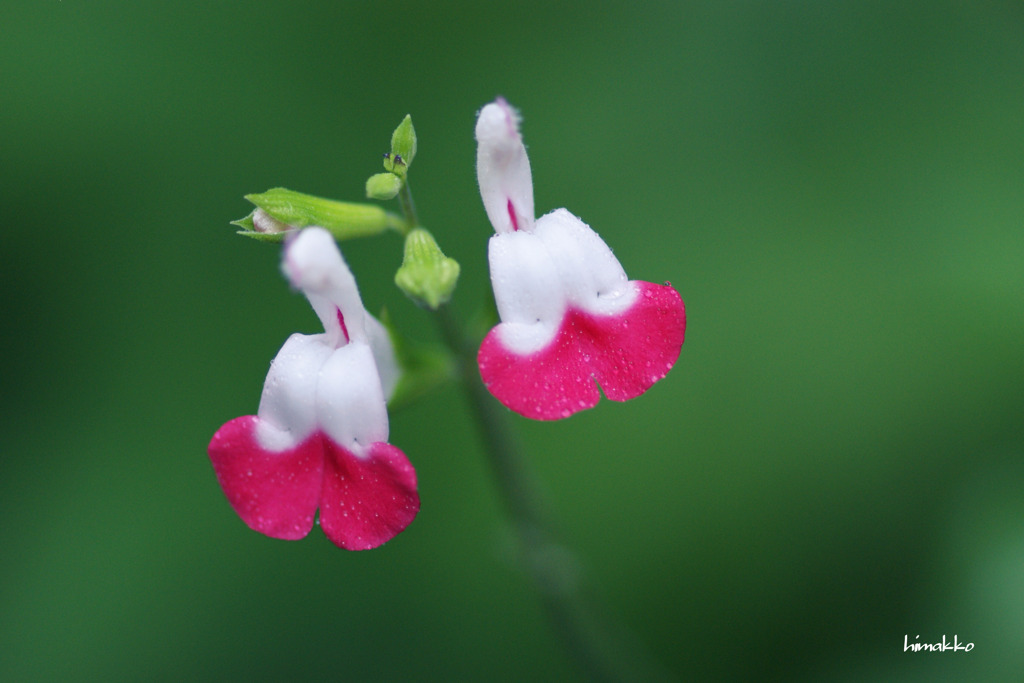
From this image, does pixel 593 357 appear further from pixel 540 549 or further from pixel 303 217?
pixel 540 549

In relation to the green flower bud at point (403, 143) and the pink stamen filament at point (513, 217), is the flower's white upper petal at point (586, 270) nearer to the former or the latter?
the pink stamen filament at point (513, 217)

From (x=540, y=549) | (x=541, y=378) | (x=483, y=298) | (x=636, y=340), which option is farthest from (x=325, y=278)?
(x=483, y=298)

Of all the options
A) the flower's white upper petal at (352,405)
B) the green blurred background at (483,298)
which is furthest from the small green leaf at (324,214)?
the green blurred background at (483,298)

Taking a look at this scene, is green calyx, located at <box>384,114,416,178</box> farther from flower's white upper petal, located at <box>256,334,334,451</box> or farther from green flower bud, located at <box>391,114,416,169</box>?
flower's white upper petal, located at <box>256,334,334,451</box>

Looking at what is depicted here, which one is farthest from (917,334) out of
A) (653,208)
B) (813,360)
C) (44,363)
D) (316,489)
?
(44,363)


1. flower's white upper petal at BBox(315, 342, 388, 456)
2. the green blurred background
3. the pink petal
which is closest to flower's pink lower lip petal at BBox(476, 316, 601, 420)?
the pink petal
